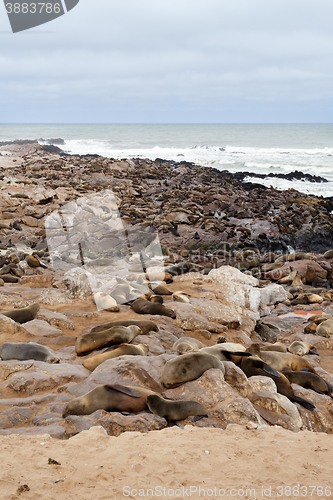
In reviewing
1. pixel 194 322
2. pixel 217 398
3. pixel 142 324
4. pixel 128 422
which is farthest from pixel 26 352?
pixel 194 322

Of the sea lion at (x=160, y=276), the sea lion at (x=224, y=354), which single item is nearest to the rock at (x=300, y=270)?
the sea lion at (x=160, y=276)

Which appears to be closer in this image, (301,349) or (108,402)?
(108,402)

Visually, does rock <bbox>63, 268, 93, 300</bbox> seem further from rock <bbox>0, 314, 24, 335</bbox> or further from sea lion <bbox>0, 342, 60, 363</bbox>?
sea lion <bbox>0, 342, 60, 363</bbox>

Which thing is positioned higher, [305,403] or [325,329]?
[305,403]

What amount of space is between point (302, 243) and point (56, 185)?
11.9 m

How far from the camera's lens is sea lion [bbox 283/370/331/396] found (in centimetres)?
452

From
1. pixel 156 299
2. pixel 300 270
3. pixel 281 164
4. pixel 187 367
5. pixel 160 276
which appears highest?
pixel 281 164

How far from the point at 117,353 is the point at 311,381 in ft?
7.94

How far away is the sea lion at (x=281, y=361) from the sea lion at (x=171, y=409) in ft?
5.09

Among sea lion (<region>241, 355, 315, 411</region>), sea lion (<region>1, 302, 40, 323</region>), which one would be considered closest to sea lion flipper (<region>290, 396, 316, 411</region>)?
sea lion (<region>241, 355, 315, 411</region>)

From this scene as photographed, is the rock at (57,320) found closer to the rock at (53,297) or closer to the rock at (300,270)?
the rock at (53,297)

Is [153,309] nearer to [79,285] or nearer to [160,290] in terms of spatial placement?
[160,290]

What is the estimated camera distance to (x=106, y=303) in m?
6.22

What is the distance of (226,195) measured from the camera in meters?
20.4
